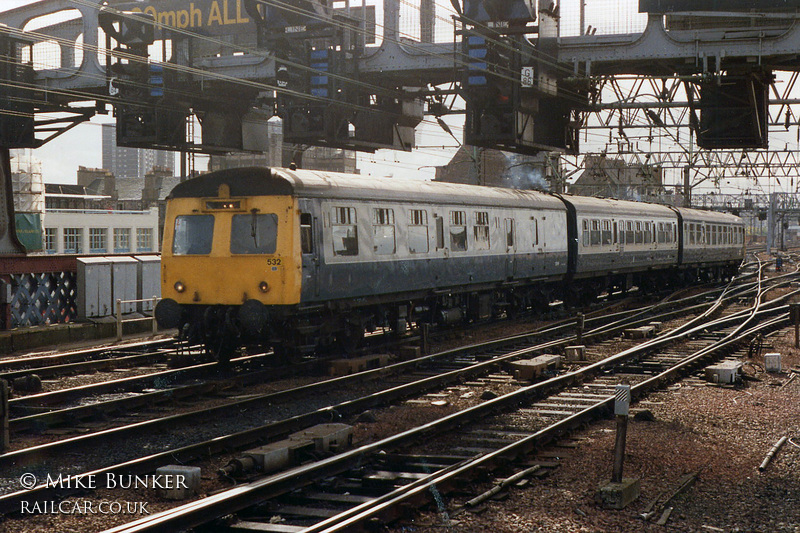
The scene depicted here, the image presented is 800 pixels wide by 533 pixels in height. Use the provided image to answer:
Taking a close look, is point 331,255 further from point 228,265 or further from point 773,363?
point 773,363

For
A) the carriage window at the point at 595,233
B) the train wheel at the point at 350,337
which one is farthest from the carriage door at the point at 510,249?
the train wheel at the point at 350,337

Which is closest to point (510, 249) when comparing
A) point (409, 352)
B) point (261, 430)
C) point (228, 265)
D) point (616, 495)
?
point (409, 352)

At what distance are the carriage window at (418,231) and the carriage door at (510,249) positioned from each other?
404cm

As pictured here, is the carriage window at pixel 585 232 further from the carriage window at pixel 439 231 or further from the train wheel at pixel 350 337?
the train wheel at pixel 350 337

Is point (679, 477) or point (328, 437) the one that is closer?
point (679, 477)

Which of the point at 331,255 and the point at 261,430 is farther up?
the point at 331,255

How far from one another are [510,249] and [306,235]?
8200 millimetres

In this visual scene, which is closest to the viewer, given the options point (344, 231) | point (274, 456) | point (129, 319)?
point (274, 456)

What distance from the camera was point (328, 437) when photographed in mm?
9148

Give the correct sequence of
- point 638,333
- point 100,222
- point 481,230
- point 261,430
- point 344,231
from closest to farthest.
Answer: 1. point 261,430
2. point 344,231
3. point 638,333
4. point 481,230
5. point 100,222

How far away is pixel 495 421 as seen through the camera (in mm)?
10961

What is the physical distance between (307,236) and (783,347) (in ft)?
34.1

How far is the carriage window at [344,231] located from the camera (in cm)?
1491

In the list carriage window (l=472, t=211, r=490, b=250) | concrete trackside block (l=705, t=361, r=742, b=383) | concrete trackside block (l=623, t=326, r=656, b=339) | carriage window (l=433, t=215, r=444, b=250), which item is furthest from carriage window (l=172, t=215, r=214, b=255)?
concrete trackside block (l=623, t=326, r=656, b=339)
